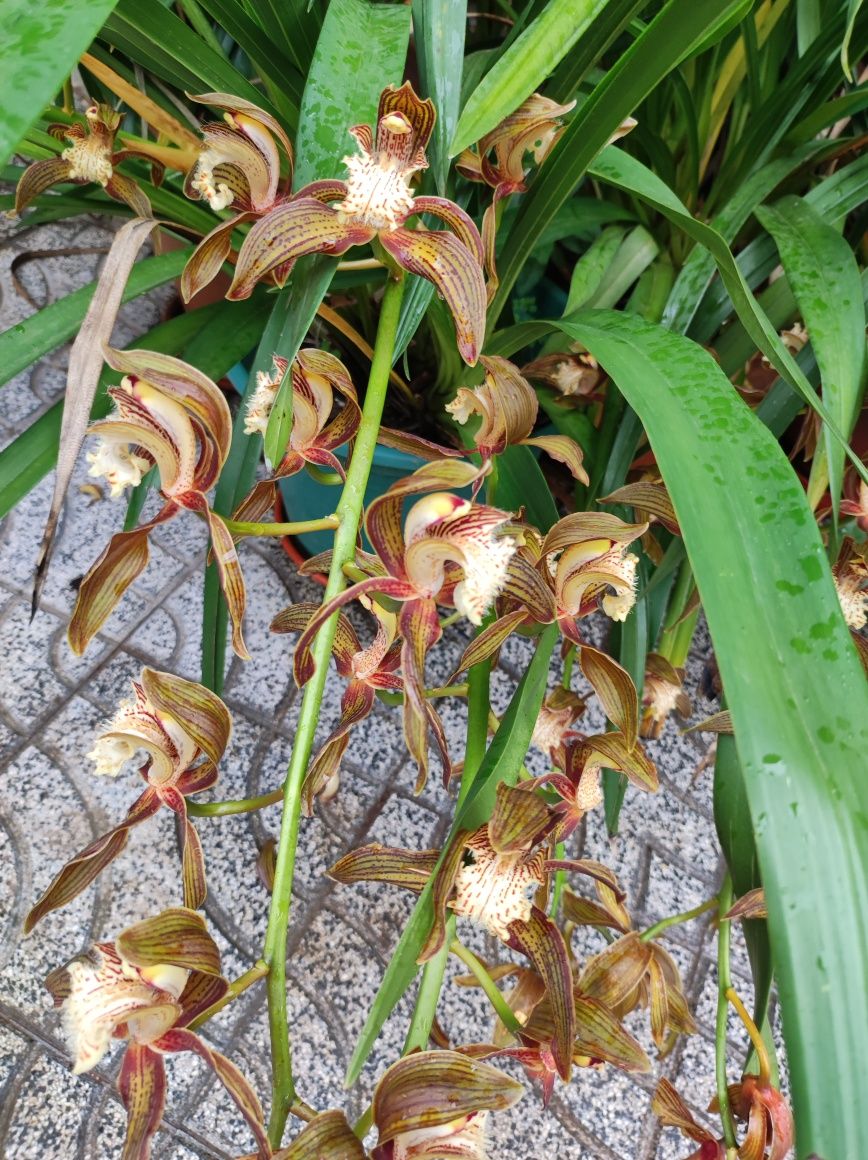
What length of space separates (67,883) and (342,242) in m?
0.44

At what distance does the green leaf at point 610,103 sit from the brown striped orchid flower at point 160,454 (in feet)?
1.16

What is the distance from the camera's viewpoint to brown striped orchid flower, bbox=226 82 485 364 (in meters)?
0.52

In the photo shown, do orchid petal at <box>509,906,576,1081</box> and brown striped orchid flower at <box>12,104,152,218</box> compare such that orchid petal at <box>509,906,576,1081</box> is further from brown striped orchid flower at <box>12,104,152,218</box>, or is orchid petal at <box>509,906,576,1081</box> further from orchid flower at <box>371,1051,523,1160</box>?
brown striped orchid flower at <box>12,104,152,218</box>

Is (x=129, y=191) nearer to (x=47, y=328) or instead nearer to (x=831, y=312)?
(x=47, y=328)

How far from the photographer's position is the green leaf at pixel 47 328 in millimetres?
724

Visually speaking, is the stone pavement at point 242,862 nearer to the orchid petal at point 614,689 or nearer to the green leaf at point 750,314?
the orchid petal at point 614,689

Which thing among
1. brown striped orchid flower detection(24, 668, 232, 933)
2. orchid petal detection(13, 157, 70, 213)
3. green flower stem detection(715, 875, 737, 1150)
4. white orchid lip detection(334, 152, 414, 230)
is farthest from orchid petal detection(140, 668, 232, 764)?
orchid petal detection(13, 157, 70, 213)

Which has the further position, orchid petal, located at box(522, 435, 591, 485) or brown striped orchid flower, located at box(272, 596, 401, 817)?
orchid petal, located at box(522, 435, 591, 485)

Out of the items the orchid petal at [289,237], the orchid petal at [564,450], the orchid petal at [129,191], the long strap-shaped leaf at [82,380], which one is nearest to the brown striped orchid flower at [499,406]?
the orchid petal at [564,450]

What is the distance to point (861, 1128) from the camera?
0.31m

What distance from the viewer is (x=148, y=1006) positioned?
0.41m

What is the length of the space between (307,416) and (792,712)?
388 mm

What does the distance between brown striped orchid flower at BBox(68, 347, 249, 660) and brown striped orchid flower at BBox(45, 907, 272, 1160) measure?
0.16 metres

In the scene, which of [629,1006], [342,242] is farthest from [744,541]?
[629,1006]
